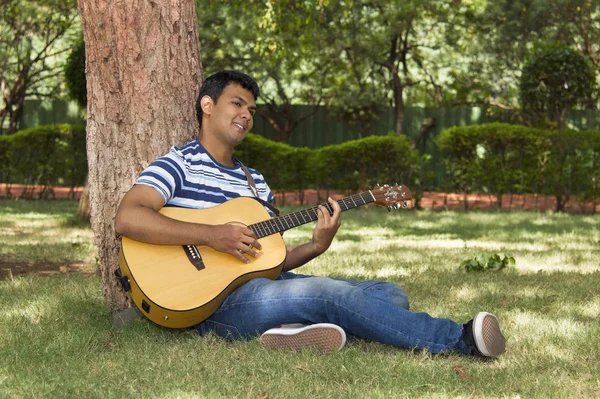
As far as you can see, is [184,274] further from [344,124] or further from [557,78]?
[344,124]

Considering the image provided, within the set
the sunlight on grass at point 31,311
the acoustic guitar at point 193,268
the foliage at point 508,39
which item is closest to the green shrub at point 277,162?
A: the foliage at point 508,39

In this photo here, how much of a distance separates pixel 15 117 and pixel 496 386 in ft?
65.4

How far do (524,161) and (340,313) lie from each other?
924cm

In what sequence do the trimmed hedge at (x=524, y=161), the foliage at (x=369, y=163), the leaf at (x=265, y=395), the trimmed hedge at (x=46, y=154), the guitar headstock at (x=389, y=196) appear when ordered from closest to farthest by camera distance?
the leaf at (x=265, y=395), the guitar headstock at (x=389, y=196), the trimmed hedge at (x=524, y=161), the foliage at (x=369, y=163), the trimmed hedge at (x=46, y=154)

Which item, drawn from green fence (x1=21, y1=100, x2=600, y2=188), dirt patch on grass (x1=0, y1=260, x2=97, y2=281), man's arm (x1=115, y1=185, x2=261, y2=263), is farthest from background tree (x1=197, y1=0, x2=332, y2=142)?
man's arm (x1=115, y1=185, x2=261, y2=263)

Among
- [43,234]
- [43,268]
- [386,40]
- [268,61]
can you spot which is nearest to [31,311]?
[43,268]

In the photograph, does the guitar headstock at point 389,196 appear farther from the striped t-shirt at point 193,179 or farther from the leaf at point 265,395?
the leaf at point 265,395

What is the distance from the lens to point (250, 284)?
4.11m

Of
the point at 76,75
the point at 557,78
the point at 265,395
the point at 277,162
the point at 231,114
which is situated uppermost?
the point at 557,78

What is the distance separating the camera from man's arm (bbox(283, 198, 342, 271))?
4320 mm

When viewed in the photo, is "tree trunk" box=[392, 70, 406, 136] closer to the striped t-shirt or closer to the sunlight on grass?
the sunlight on grass

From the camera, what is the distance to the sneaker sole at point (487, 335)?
150 inches

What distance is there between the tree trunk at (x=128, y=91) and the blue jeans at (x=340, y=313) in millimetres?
1105

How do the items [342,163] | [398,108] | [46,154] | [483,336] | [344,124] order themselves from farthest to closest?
[344,124] < [398,108] < [46,154] < [342,163] < [483,336]
